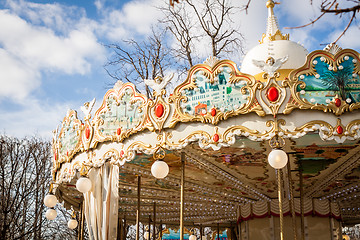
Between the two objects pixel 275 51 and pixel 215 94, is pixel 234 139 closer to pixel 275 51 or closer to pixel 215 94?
pixel 215 94

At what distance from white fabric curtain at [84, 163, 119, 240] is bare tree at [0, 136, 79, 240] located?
10.7 m

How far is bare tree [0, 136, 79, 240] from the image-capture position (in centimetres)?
1800

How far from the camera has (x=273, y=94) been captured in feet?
20.5

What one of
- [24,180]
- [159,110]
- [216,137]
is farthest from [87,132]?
[24,180]

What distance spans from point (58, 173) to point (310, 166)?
568 centimetres

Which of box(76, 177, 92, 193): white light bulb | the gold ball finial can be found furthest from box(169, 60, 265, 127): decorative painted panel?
the gold ball finial

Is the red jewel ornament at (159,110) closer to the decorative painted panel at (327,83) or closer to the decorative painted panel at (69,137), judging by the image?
the decorative painted panel at (327,83)

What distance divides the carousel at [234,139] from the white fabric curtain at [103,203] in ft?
0.06

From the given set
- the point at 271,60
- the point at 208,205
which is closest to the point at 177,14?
the point at 208,205

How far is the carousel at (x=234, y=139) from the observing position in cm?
621

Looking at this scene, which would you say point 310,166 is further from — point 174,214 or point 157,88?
point 174,214

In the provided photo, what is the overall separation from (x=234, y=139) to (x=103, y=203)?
2886 mm

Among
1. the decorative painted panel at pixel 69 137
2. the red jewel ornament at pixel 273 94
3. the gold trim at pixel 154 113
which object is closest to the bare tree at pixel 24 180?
the decorative painted panel at pixel 69 137

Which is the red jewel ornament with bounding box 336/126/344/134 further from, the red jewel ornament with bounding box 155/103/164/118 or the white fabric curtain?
the white fabric curtain
